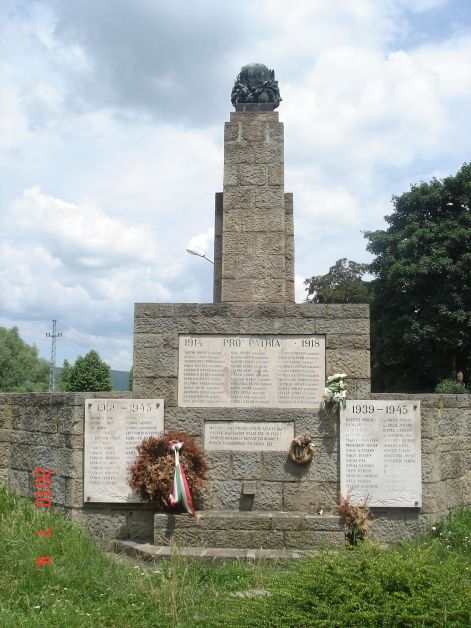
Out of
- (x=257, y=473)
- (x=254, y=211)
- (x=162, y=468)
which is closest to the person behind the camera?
(x=162, y=468)

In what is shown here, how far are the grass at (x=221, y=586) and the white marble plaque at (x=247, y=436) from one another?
1.50 m

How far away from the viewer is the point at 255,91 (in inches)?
Result: 321

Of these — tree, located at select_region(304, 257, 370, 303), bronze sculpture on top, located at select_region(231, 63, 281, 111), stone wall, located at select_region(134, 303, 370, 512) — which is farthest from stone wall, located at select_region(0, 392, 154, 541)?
tree, located at select_region(304, 257, 370, 303)

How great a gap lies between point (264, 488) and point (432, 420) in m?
1.94

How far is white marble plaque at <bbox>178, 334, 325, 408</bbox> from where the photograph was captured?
7195 mm

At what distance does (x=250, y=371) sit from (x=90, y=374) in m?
32.8

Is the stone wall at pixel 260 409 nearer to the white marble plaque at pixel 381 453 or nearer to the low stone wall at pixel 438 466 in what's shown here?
the white marble plaque at pixel 381 453

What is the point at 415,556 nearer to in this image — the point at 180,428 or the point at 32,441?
the point at 180,428

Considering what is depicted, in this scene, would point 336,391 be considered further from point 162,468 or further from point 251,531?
point 162,468

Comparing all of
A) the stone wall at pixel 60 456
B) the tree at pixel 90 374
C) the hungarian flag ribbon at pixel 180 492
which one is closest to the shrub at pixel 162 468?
the hungarian flag ribbon at pixel 180 492

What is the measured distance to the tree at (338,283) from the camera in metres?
30.9

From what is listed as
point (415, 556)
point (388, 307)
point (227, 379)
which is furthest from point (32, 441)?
point (388, 307)

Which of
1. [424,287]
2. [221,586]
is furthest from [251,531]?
[424,287]

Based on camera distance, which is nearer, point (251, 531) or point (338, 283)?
point (251, 531)
